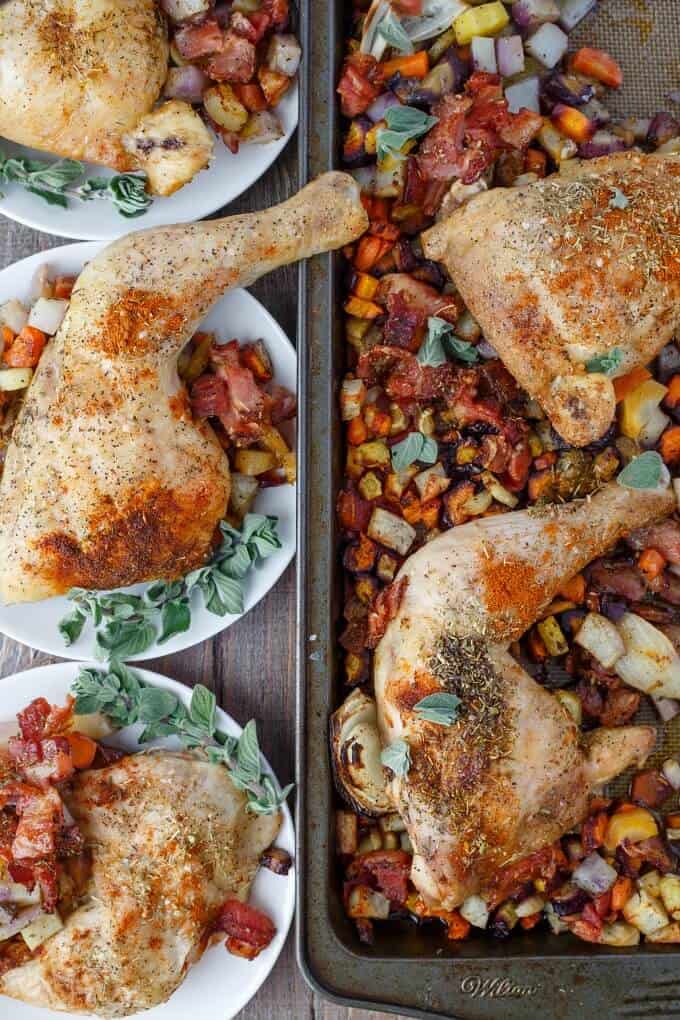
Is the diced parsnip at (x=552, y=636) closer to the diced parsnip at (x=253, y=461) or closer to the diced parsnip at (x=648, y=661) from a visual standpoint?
the diced parsnip at (x=648, y=661)

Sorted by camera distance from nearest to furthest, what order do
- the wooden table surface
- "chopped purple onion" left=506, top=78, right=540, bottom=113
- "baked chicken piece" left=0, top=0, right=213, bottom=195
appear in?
"baked chicken piece" left=0, top=0, right=213, bottom=195 → "chopped purple onion" left=506, top=78, right=540, bottom=113 → the wooden table surface

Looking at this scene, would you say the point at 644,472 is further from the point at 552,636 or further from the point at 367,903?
the point at 367,903

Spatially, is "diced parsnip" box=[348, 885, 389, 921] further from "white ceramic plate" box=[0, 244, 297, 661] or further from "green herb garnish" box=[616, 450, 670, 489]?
"green herb garnish" box=[616, 450, 670, 489]

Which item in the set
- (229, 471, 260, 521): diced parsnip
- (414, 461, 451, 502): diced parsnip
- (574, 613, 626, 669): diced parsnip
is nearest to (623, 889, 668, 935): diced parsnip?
(574, 613, 626, 669): diced parsnip

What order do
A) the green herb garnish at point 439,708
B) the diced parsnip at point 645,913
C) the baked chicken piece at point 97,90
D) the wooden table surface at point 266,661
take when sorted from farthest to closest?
the wooden table surface at point 266,661
the diced parsnip at point 645,913
the baked chicken piece at point 97,90
the green herb garnish at point 439,708

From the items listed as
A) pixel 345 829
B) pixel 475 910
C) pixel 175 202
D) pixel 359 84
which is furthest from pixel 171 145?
pixel 475 910

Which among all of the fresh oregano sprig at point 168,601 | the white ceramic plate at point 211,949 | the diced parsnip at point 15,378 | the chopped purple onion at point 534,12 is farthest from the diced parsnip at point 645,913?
the chopped purple onion at point 534,12
